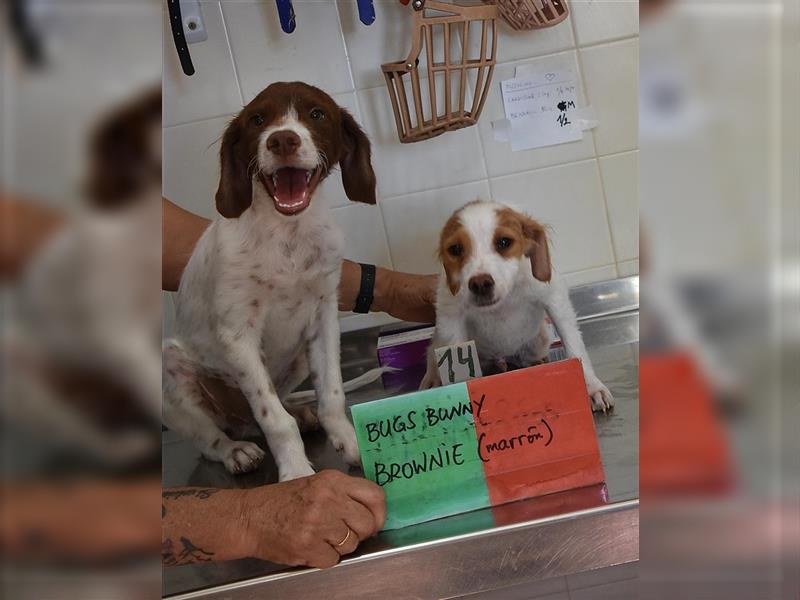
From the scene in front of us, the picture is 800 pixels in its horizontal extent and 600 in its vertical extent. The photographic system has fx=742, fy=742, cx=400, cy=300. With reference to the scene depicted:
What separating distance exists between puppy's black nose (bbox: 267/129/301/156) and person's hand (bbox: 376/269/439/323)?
176mm

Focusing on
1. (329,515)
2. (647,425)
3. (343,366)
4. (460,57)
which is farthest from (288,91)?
(647,425)

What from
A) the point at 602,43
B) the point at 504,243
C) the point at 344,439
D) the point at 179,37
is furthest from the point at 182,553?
the point at 602,43

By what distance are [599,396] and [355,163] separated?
36 centimetres

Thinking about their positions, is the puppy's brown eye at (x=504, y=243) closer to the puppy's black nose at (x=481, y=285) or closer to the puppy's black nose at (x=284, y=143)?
the puppy's black nose at (x=481, y=285)

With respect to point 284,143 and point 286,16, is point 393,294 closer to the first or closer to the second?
point 284,143

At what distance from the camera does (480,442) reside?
0.66 metres

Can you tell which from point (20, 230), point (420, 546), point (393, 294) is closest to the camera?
point (20, 230)

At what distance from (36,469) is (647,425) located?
0.19 meters

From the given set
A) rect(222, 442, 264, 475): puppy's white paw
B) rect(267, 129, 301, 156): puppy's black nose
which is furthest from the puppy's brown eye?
rect(222, 442, 264, 475): puppy's white paw

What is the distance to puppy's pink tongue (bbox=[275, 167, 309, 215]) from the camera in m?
0.74

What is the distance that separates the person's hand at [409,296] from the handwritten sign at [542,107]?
19cm

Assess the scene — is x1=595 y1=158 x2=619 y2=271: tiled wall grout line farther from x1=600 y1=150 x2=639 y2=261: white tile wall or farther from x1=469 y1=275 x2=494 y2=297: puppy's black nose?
x1=469 y1=275 x2=494 y2=297: puppy's black nose

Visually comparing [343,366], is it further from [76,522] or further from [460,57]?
[76,522]

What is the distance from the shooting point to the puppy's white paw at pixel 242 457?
77 centimetres
